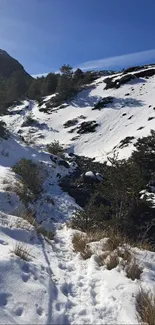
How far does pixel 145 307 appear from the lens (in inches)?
131

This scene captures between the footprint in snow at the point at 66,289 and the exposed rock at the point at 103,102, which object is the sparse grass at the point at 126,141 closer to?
the exposed rock at the point at 103,102

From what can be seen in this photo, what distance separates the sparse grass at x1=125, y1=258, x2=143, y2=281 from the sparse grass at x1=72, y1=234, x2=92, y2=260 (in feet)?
3.32

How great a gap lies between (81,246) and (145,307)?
2.38m

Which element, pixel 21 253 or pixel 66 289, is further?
pixel 21 253

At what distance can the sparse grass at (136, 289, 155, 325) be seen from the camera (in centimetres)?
319

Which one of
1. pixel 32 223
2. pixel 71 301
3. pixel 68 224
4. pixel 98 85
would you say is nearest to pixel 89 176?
pixel 68 224

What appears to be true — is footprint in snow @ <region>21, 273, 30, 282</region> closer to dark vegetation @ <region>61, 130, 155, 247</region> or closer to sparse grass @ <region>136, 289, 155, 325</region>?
sparse grass @ <region>136, 289, 155, 325</region>

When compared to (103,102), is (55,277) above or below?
above

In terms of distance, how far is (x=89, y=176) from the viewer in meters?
14.6

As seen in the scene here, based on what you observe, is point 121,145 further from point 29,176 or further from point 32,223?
point 32,223

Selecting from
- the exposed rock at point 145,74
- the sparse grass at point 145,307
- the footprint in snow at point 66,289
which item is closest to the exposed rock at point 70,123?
the exposed rock at point 145,74

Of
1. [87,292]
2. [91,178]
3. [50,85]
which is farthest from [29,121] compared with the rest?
[87,292]

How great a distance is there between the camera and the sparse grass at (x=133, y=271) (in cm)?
422

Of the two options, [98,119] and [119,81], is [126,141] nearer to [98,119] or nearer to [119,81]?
[98,119]
